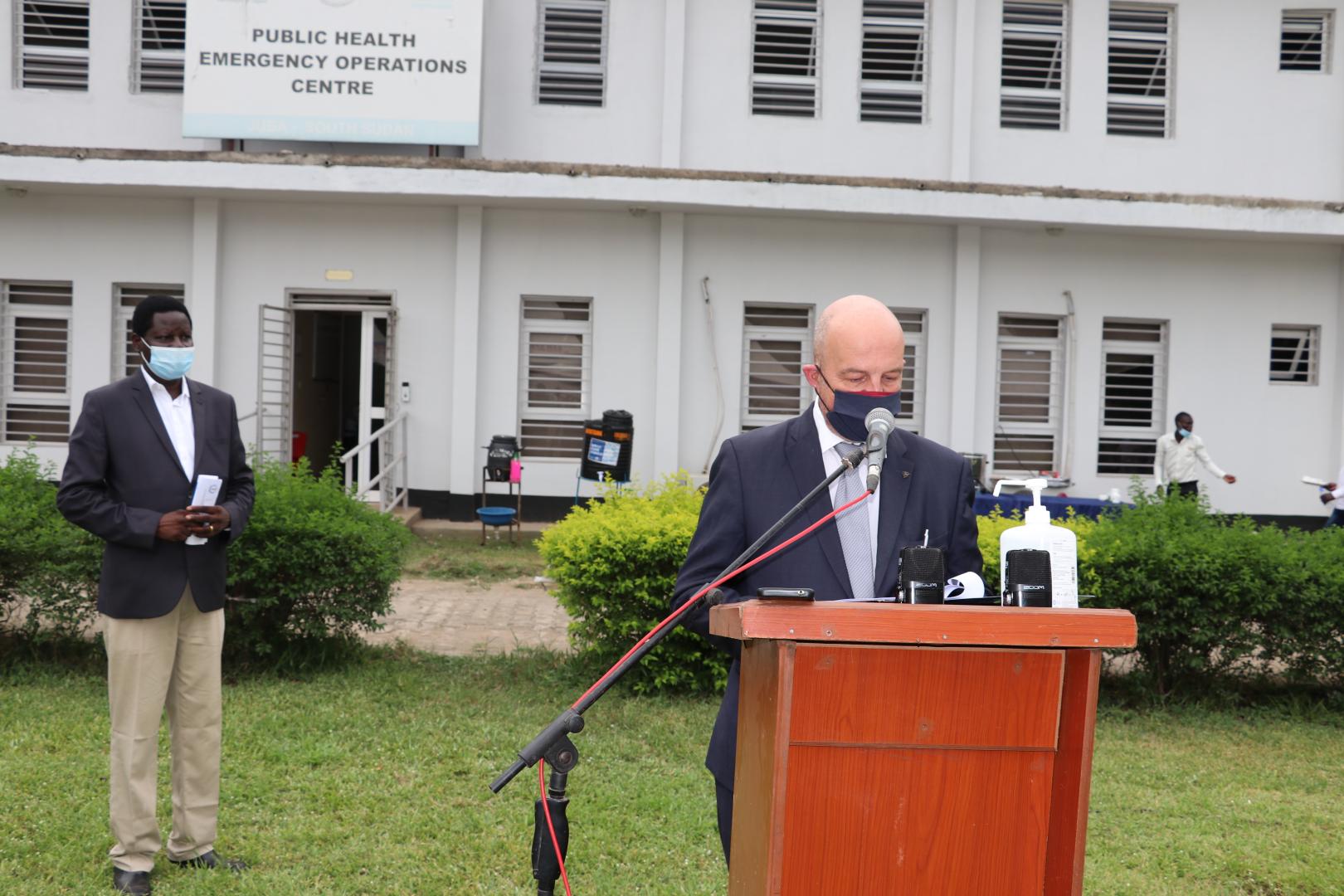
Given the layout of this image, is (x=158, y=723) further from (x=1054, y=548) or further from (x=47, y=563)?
(x=1054, y=548)

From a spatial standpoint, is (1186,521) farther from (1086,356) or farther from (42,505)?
(1086,356)

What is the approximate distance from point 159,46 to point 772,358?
9073mm

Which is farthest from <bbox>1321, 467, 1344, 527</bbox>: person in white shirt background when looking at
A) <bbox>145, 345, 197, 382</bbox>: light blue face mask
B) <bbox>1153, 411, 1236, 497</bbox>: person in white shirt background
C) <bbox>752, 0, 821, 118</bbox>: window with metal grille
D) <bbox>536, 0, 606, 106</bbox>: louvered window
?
<bbox>145, 345, 197, 382</bbox>: light blue face mask

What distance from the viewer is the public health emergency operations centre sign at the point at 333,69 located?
14484 millimetres

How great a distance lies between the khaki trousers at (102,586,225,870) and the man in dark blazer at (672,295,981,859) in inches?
101

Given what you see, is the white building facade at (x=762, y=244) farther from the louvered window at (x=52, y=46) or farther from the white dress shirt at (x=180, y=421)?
the white dress shirt at (x=180, y=421)

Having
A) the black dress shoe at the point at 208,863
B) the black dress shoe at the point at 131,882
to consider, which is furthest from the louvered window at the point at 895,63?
the black dress shoe at the point at 131,882

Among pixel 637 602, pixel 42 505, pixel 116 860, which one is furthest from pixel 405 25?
pixel 116 860

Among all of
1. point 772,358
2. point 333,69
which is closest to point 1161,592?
point 772,358

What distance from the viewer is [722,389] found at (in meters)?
15.5

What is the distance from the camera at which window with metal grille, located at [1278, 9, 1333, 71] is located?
1600 cm

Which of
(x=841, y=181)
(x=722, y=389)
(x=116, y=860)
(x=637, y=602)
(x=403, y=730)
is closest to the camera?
(x=116, y=860)

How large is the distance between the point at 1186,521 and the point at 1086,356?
28.4 feet

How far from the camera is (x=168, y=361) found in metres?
4.53
